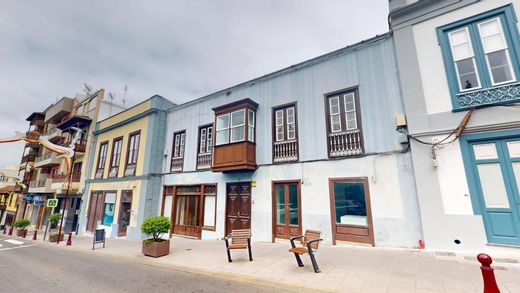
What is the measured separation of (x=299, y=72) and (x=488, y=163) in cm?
740

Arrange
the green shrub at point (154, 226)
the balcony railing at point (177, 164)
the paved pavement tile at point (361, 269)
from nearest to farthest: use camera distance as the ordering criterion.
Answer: the paved pavement tile at point (361, 269) < the green shrub at point (154, 226) < the balcony railing at point (177, 164)

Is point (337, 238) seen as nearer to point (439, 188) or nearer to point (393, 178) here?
point (393, 178)

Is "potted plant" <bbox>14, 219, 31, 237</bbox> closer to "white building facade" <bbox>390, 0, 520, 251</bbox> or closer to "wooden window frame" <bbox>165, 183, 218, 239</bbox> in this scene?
"wooden window frame" <bbox>165, 183, 218, 239</bbox>

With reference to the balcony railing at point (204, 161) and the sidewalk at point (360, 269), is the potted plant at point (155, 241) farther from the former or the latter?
the balcony railing at point (204, 161)

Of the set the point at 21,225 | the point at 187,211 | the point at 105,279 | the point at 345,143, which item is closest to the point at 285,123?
the point at 345,143

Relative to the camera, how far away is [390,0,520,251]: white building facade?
625cm

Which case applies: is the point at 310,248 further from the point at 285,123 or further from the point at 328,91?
the point at 328,91

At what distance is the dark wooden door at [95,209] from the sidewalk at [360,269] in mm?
11452

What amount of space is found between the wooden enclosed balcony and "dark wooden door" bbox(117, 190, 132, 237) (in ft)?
25.9

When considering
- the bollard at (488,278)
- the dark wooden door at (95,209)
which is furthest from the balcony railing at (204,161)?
the bollard at (488,278)

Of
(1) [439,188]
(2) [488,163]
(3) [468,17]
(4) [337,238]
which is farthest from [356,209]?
(3) [468,17]

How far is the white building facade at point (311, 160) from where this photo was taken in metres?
7.86

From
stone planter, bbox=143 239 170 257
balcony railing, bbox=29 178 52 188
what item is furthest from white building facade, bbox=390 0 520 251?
balcony railing, bbox=29 178 52 188

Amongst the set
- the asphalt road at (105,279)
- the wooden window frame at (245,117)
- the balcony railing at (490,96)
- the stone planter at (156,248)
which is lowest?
the asphalt road at (105,279)
